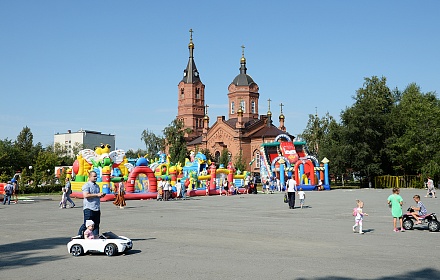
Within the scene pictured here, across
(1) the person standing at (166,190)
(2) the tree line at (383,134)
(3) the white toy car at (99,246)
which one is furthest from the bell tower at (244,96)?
(3) the white toy car at (99,246)

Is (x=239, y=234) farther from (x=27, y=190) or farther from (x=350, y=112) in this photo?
(x=350, y=112)

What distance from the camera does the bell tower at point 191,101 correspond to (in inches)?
3474

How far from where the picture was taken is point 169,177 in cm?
3753

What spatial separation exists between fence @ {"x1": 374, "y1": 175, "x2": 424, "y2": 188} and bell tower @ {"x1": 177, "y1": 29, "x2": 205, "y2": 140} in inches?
1571

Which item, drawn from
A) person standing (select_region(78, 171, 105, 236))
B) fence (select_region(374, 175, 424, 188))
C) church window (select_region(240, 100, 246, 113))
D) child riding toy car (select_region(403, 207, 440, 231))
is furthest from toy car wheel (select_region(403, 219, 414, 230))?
church window (select_region(240, 100, 246, 113))

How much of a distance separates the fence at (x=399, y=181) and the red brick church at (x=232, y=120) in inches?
944

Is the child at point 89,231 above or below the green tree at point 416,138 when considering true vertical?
below

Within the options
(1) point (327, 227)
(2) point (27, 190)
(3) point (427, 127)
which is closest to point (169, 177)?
(2) point (27, 190)

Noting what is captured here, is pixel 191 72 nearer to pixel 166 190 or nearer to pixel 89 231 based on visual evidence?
pixel 166 190

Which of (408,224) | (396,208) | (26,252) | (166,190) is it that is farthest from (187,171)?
(26,252)

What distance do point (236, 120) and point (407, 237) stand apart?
2846 inches

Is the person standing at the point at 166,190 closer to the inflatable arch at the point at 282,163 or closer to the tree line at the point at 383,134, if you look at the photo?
the inflatable arch at the point at 282,163

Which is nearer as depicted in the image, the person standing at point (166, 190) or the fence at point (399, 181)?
the person standing at point (166, 190)

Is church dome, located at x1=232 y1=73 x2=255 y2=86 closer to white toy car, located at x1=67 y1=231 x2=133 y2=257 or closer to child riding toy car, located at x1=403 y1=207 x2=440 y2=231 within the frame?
child riding toy car, located at x1=403 y1=207 x2=440 y2=231
